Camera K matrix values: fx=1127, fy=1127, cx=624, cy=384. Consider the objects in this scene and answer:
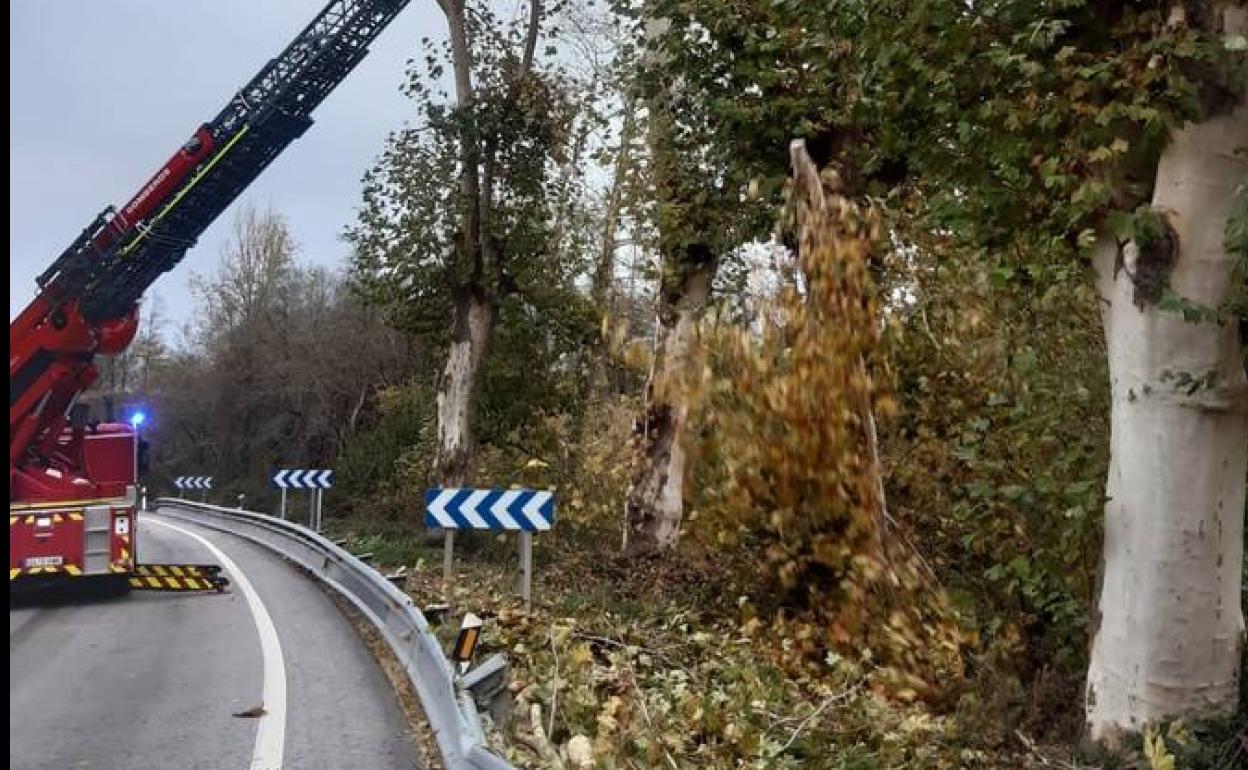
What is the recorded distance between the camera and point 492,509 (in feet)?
35.4

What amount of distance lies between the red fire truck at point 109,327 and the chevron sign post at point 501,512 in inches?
148

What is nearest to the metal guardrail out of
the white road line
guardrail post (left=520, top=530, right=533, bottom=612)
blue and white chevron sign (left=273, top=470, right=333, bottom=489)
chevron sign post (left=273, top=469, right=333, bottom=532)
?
the white road line

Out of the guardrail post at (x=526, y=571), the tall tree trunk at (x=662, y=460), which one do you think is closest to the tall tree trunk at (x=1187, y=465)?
the guardrail post at (x=526, y=571)

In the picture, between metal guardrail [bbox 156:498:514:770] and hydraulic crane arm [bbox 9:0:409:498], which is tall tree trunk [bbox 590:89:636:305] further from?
metal guardrail [bbox 156:498:514:770]

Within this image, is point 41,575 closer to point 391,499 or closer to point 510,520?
point 510,520

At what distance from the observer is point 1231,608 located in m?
5.18

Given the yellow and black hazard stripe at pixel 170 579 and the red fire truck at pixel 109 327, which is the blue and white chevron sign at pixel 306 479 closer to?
the red fire truck at pixel 109 327

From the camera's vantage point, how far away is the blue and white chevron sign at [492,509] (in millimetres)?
10641

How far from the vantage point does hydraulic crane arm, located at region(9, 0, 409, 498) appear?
13062 millimetres

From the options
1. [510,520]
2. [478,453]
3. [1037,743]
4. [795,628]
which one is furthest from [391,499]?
[1037,743]

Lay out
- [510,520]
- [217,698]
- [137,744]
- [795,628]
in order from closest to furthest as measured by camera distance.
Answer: [137,744] < [217,698] < [795,628] < [510,520]

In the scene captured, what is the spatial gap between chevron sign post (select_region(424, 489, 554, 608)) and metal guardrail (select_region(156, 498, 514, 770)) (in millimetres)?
898

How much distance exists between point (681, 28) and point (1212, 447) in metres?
7.69

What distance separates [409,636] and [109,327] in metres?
7.29
